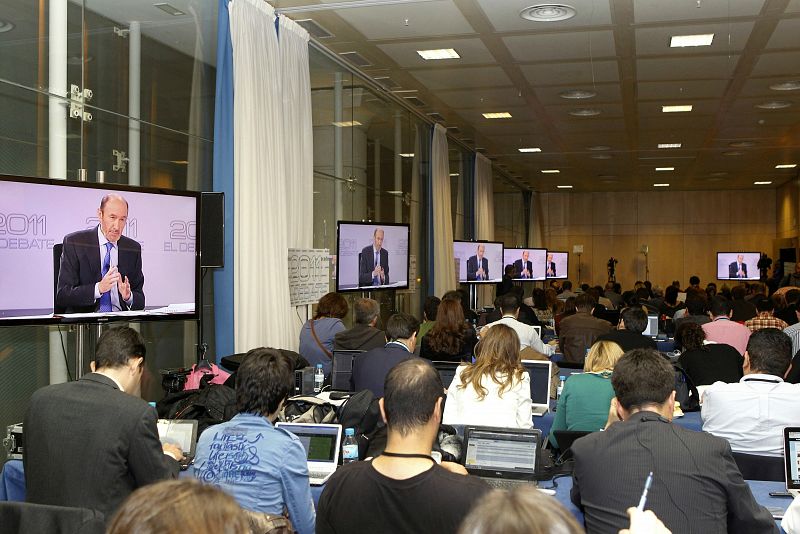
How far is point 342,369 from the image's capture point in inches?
241

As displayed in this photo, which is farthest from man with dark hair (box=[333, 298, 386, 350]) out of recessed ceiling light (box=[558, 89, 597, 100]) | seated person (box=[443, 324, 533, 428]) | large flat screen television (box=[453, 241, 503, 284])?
large flat screen television (box=[453, 241, 503, 284])

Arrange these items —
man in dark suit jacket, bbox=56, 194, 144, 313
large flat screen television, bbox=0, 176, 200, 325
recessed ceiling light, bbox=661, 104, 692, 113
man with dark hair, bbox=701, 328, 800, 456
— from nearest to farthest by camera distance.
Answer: man with dark hair, bbox=701, 328, 800, 456
large flat screen television, bbox=0, 176, 200, 325
man in dark suit jacket, bbox=56, 194, 144, 313
recessed ceiling light, bbox=661, 104, 692, 113

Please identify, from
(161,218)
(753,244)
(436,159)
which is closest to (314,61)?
(161,218)

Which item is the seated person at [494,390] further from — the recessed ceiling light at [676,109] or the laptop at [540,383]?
the recessed ceiling light at [676,109]

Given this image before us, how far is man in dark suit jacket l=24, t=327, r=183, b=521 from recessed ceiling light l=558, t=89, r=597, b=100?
891 centimetres

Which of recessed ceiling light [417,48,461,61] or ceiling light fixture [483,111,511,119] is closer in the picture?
recessed ceiling light [417,48,461,61]

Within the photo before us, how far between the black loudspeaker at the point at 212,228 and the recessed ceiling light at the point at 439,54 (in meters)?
3.85

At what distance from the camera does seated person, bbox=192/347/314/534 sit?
9.55 ft

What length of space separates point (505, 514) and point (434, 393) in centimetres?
146

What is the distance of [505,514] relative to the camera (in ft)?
3.16

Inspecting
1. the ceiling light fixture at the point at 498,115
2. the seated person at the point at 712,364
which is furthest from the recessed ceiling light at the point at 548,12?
the ceiling light fixture at the point at 498,115

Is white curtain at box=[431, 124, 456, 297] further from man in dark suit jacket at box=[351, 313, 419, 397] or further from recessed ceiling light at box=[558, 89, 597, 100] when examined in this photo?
man in dark suit jacket at box=[351, 313, 419, 397]

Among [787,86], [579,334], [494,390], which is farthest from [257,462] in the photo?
[787,86]

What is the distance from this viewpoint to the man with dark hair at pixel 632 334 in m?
6.82
